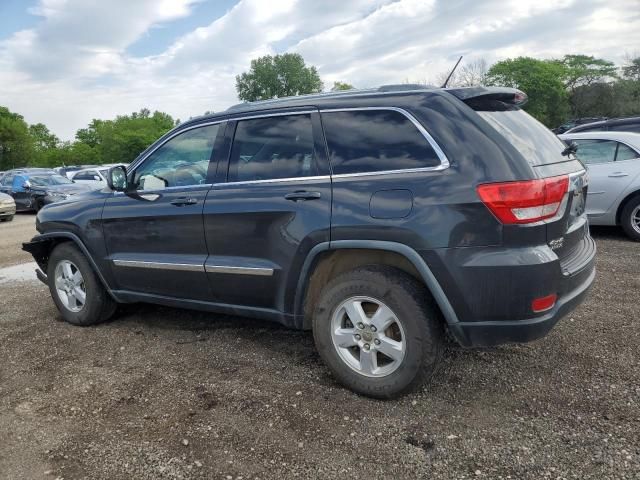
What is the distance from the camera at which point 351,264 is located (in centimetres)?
335

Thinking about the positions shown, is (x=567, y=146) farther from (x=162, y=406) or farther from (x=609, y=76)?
(x=609, y=76)

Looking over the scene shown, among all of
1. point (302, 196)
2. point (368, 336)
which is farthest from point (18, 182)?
point (368, 336)

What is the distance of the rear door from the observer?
10.8 ft

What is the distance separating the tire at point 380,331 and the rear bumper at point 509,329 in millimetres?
162

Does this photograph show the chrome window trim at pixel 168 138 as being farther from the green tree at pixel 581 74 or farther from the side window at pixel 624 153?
the green tree at pixel 581 74

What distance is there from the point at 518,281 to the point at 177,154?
272 cm

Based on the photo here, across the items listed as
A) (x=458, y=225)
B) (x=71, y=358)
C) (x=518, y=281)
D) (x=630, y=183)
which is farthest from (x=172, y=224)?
(x=630, y=183)

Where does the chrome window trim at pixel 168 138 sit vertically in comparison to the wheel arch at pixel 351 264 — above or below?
above

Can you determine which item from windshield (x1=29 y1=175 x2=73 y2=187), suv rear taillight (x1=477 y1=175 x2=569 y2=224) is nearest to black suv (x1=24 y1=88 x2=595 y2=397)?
suv rear taillight (x1=477 y1=175 x2=569 y2=224)

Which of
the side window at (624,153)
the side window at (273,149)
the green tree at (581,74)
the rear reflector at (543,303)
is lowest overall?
the rear reflector at (543,303)

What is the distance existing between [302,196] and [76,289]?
8.81 ft

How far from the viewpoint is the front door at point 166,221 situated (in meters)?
3.87

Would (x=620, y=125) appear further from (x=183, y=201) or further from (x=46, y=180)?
(x=46, y=180)

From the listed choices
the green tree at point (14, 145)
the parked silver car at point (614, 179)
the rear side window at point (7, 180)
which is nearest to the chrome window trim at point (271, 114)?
the parked silver car at point (614, 179)
